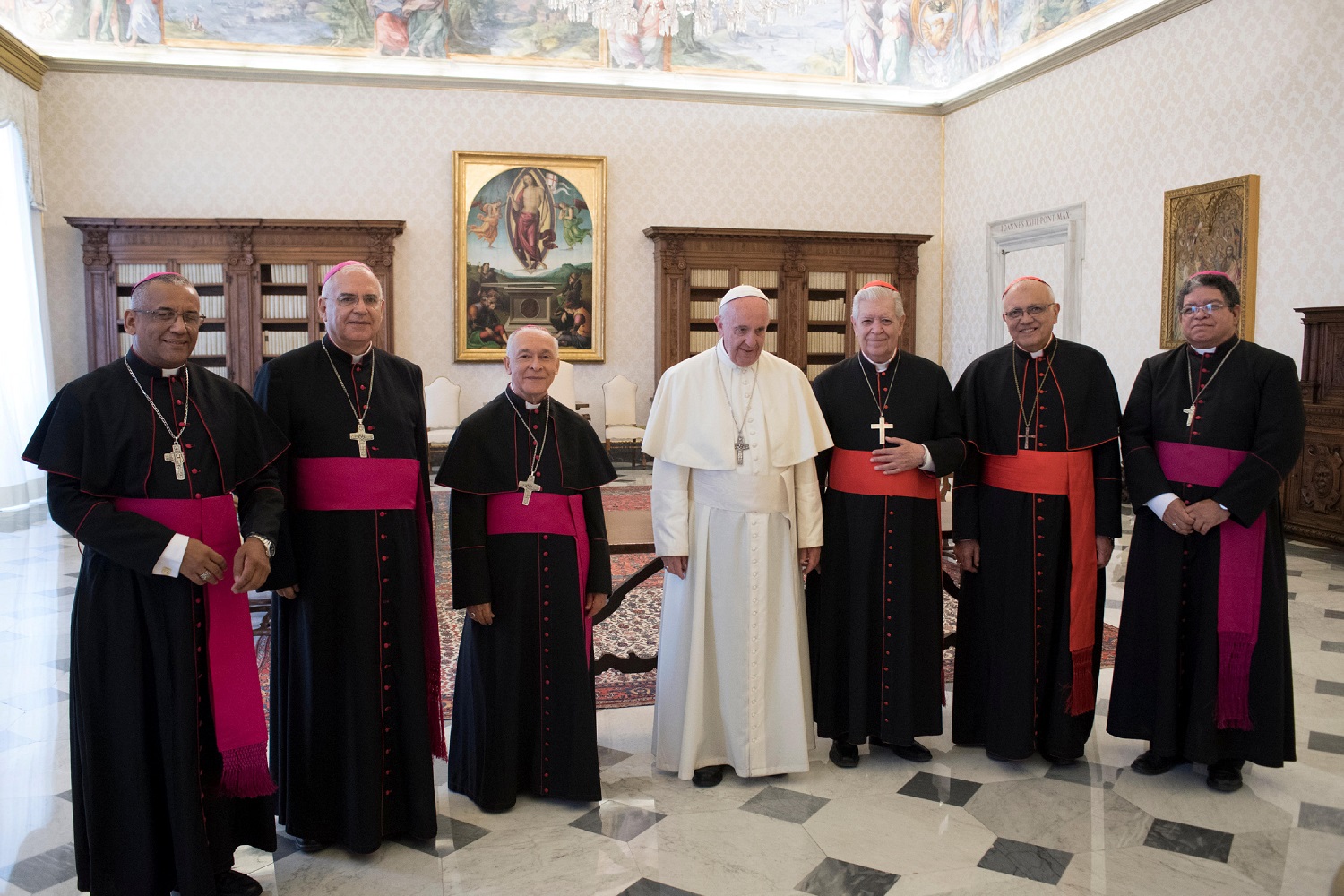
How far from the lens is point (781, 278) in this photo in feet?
41.7

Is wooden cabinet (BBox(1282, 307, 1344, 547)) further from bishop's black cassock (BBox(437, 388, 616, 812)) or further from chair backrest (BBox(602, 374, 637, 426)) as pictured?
chair backrest (BBox(602, 374, 637, 426))

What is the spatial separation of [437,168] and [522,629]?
391 inches

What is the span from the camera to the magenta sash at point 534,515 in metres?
3.38

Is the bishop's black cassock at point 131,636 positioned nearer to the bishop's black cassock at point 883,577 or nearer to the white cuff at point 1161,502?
the bishop's black cassock at point 883,577

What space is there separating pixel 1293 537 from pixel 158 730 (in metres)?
8.29

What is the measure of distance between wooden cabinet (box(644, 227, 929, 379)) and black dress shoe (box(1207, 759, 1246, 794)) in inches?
361

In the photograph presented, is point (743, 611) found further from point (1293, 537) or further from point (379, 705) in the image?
point (1293, 537)

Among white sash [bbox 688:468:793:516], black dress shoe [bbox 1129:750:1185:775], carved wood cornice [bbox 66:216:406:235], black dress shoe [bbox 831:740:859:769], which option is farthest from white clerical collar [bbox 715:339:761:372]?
carved wood cornice [bbox 66:216:406:235]

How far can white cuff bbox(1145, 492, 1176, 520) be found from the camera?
3.60 metres

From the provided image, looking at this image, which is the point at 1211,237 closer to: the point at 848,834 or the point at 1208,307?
the point at 1208,307

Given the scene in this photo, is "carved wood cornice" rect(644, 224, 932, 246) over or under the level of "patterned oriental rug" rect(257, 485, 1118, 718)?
over

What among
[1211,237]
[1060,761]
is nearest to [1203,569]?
[1060,761]

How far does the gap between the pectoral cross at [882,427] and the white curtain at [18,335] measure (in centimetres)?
896

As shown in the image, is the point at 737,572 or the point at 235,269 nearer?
the point at 737,572
